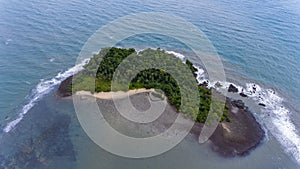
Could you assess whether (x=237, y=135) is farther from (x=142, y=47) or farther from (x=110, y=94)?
(x=142, y=47)

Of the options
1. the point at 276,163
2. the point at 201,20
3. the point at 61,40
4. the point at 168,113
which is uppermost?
the point at 201,20

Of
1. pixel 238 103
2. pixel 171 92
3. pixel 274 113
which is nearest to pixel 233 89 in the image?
pixel 238 103

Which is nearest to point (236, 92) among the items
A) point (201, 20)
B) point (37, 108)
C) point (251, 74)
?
point (251, 74)

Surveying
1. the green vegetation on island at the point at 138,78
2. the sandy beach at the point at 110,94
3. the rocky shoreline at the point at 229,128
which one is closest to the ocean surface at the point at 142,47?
the rocky shoreline at the point at 229,128

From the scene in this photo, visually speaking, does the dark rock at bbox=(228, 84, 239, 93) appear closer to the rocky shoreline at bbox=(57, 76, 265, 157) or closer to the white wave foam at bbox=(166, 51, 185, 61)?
the rocky shoreline at bbox=(57, 76, 265, 157)

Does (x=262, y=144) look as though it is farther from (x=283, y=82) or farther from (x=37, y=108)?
(x=37, y=108)

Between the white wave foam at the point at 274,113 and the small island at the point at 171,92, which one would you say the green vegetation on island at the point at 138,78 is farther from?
the white wave foam at the point at 274,113
